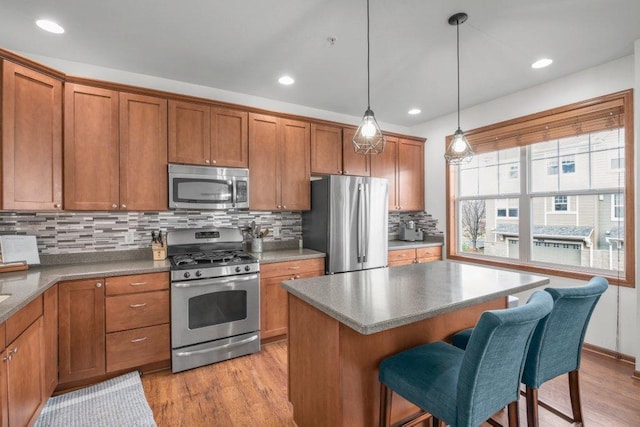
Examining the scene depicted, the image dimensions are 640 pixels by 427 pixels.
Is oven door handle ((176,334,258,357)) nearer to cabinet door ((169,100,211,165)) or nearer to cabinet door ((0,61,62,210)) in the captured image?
cabinet door ((0,61,62,210))

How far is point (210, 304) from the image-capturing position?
2691 mm

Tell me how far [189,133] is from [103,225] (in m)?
1.18

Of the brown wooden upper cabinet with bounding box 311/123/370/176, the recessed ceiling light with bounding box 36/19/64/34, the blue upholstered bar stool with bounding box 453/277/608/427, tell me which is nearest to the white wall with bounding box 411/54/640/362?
the blue upholstered bar stool with bounding box 453/277/608/427

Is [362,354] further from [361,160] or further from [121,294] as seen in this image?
[361,160]

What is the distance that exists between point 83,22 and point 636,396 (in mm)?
4848

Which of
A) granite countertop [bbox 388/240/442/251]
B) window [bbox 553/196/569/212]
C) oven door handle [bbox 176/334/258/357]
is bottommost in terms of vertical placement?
oven door handle [bbox 176/334/258/357]

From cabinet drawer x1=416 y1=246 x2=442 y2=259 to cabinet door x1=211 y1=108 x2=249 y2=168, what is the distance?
268 cm

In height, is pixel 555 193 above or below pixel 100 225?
above

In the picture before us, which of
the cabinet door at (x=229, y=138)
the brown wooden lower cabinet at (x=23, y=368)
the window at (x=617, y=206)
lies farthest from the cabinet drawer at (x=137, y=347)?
the window at (x=617, y=206)

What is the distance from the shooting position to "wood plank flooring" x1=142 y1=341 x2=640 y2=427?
6.56 ft

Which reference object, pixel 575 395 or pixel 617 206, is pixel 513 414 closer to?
pixel 575 395

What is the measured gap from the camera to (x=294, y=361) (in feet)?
6.07

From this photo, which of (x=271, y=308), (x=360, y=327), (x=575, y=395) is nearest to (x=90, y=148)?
(x=271, y=308)

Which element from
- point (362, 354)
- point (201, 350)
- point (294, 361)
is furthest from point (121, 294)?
point (362, 354)
